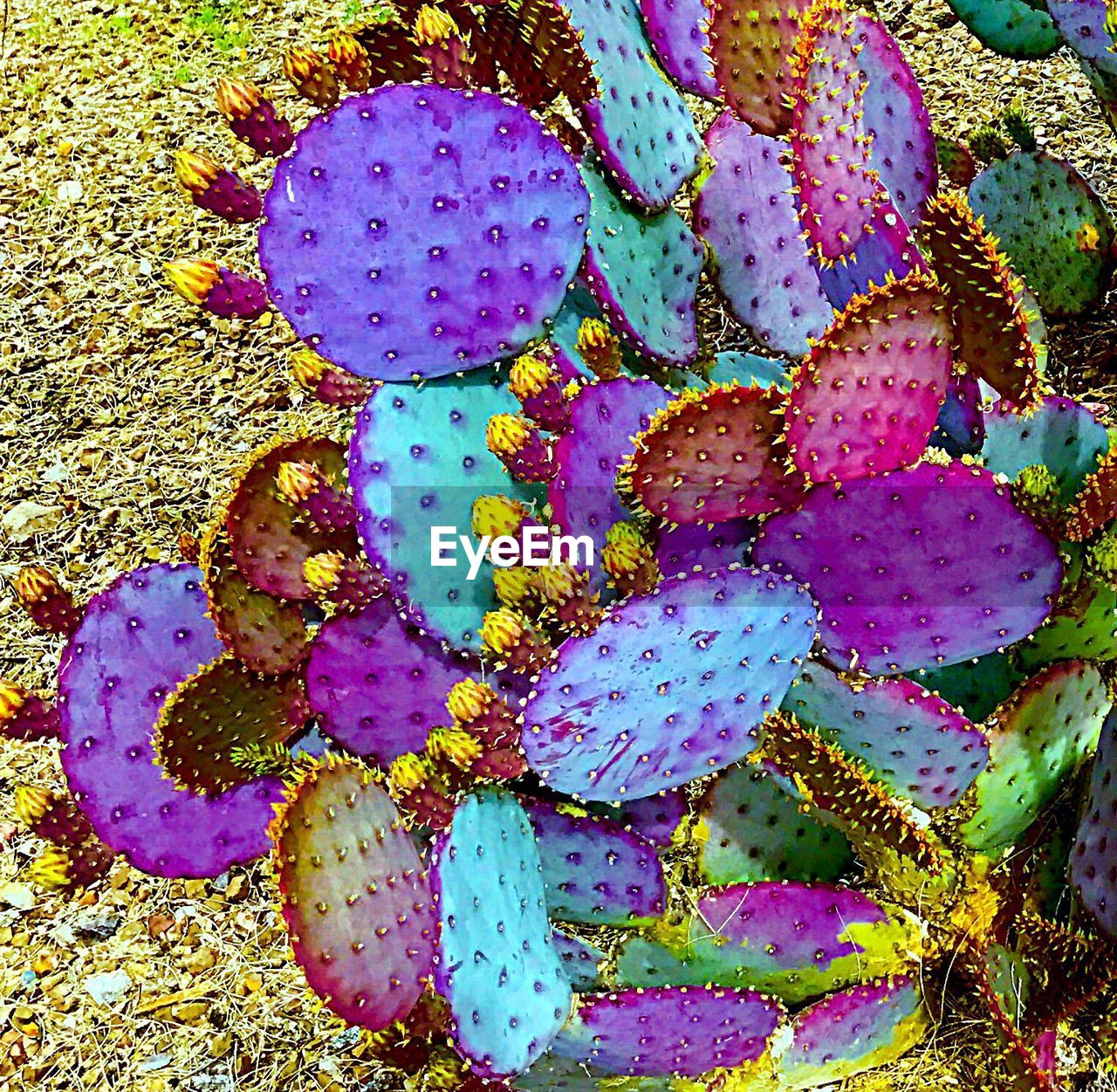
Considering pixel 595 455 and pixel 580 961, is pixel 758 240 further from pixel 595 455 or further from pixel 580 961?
pixel 580 961

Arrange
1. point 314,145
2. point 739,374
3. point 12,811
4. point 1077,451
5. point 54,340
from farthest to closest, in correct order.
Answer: point 54,340 → point 12,811 → point 739,374 → point 1077,451 → point 314,145

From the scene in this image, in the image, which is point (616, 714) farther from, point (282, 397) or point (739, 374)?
point (282, 397)

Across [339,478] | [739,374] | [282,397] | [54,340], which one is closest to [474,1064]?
[339,478]

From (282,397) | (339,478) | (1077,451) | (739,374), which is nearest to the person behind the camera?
(1077,451)

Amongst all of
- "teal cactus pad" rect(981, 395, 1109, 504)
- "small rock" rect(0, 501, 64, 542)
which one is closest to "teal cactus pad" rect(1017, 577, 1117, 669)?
"teal cactus pad" rect(981, 395, 1109, 504)

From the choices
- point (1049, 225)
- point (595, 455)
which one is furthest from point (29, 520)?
point (1049, 225)

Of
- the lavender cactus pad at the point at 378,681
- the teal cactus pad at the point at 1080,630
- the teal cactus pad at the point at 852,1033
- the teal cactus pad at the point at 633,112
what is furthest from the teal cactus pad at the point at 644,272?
the teal cactus pad at the point at 852,1033
